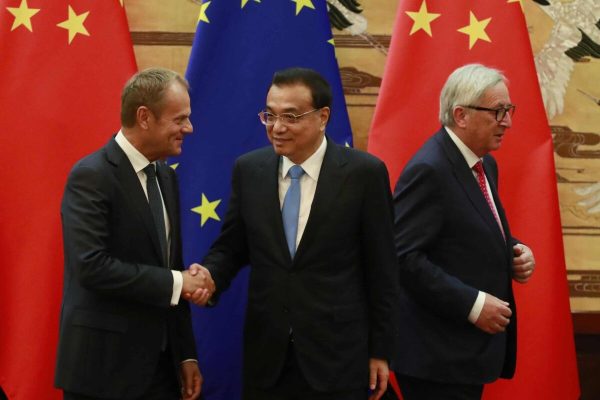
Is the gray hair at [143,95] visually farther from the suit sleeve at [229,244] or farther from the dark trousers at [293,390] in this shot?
the dark trousers at [293,390]

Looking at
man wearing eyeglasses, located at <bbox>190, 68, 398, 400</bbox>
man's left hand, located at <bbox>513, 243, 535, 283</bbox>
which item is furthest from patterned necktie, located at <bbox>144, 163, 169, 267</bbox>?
man's left hand, located at <bbox>513, 243, 535, 283</bbox>

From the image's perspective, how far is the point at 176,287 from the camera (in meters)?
2.28

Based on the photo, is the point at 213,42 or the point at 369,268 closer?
the point at 369,268

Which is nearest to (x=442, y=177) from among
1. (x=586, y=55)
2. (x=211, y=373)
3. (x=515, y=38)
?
(x=515, y=38)

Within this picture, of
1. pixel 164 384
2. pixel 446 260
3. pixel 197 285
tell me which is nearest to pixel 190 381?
pixel 164 384

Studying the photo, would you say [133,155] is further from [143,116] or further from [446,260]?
[446,260]

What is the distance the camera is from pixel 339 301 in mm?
2338

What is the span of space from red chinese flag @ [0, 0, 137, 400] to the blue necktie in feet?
3.01

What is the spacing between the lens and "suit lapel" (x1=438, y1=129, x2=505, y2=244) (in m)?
2.61

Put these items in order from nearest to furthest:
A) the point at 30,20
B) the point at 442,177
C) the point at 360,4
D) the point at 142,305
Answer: the point at 142,305
the point at 442,177
the point at 30,20
the point at 360,4

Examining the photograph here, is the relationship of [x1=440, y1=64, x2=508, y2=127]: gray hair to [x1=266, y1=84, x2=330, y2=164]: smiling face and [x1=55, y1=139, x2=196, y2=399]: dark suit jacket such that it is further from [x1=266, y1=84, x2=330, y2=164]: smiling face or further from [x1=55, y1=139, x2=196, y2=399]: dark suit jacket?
[x1=55, y1=139, x2=196, y2=399]: dark suit jacket

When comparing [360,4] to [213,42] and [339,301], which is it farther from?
[339,301]

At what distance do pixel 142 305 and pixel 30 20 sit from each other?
1.32 metres

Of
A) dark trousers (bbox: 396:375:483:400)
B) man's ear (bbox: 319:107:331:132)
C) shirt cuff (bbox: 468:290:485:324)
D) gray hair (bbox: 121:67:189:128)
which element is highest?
gray hair (bbox: 121:67:189:128)
